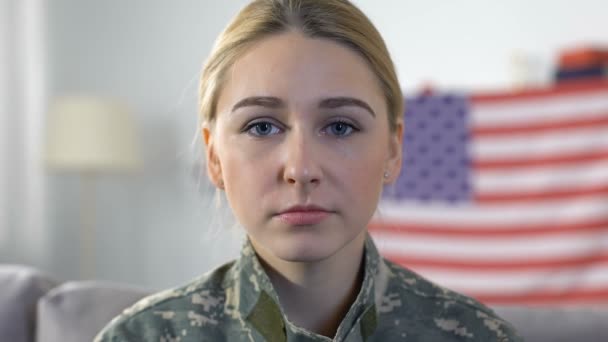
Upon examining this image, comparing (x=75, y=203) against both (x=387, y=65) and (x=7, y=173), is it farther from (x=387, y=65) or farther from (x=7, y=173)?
(x=387, y=65)

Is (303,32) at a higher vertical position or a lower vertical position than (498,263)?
higher

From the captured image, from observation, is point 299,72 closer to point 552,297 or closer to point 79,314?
point 79,314

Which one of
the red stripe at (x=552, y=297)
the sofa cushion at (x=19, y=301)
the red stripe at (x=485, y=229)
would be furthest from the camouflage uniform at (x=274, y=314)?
the red stripe at (x=552, y=297)

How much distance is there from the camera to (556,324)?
4.04ft

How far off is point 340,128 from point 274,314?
0.25 m

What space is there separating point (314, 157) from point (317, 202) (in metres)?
0.05

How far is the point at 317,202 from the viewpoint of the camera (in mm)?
943

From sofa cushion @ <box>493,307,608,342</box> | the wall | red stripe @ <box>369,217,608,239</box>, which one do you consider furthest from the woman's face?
the wall

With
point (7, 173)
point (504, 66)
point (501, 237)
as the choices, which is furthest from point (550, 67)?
point (7, 173)

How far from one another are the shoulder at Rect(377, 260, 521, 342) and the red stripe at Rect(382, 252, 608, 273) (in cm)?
169

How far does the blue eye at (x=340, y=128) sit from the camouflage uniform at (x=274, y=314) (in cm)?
19

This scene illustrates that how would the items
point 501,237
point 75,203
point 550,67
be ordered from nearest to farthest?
point 501,237
point 550,67
point 75,203

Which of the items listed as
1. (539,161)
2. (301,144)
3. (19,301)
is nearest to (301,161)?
(301,144)

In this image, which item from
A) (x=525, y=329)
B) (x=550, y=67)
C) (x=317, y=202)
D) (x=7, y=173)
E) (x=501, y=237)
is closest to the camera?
(x=317, y=202)
